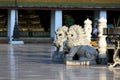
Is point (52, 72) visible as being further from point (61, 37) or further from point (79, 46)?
point (61, 37)

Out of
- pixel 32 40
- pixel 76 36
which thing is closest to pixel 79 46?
pixel 76 36

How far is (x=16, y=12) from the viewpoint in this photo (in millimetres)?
47656

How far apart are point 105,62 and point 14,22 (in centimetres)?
2611

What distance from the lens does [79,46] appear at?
2130 cm

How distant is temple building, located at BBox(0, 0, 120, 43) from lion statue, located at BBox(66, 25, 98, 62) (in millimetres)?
22912

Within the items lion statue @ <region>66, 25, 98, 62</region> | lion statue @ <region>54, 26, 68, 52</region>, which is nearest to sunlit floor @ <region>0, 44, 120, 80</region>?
lion statue @ <region>66, 25, 98, 62</region>

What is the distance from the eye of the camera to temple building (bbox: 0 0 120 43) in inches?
1876

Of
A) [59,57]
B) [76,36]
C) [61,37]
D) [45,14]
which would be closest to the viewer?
[76,36]

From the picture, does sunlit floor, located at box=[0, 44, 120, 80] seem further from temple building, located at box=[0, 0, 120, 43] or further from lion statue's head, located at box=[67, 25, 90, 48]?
temple building, located at box=[0, 0, 120, 43]

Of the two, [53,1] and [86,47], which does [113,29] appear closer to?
[86,47]

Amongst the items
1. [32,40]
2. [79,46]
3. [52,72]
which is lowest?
[52,72]

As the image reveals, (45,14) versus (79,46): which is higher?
(45,14)

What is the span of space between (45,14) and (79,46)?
1196 inches

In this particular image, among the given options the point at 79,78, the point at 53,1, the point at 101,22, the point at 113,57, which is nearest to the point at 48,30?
the point at 53,1
